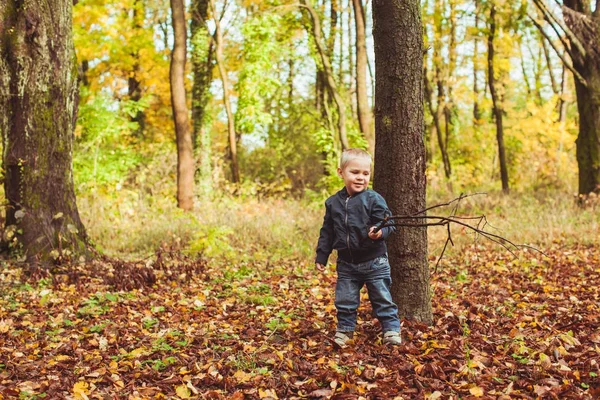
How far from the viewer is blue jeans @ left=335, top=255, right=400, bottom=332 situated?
422 cm

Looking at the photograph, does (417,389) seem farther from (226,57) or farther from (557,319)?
(226,57)

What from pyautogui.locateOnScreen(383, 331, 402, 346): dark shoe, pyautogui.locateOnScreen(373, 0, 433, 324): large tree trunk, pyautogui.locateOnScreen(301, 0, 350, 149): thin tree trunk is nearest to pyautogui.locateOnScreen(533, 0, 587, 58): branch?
pyautogui.locateOnScreen(301, 0, 350, 149): thin tree trunk

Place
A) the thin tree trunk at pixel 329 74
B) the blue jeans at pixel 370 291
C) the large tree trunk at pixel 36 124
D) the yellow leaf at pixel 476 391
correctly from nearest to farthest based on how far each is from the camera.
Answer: the yellow leaf at pixel 476 391 → the blue jeans at pixel 370 291 → the large tree trunk at pixel 36 124 → the thin tree trunk at pixel 329 74

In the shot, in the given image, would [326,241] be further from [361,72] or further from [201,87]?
[201,87]

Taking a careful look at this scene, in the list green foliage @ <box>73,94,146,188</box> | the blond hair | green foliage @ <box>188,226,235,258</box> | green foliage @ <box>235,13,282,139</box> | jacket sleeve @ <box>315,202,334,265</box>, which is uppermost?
green foliage @ <box>235,13,282,139</box>

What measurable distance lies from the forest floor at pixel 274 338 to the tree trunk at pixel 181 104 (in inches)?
205

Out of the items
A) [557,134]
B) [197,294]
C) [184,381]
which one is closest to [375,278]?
[184,381]

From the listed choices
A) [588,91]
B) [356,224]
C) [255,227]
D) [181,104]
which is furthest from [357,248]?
[588,91]

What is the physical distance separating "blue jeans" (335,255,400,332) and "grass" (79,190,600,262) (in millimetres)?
4221

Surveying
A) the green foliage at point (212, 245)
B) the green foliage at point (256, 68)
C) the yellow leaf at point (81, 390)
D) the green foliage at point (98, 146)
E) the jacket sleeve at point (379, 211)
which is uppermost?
the green foliage at point (256, 68)

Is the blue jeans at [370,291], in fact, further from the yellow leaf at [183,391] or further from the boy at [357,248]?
the yellow leaf at [183,391]

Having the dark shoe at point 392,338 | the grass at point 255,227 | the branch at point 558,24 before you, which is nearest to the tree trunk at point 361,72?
the grass at point 255,227

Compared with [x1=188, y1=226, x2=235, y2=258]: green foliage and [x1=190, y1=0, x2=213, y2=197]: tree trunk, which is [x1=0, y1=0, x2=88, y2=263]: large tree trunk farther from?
[x1=190, y1=0, x2=213, y2=197]: tree trunk

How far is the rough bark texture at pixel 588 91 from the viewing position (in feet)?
38.3
